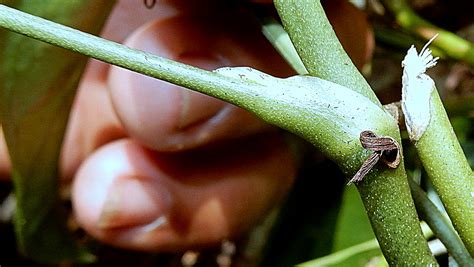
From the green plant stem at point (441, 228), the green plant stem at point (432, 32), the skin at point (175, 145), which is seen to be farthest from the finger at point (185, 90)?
the green plant stem at point (441, 228)

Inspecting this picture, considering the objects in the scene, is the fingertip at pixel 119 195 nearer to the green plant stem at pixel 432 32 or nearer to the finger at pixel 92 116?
the finger at pixel 92 116

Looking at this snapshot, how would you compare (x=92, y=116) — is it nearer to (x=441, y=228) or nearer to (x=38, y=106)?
(x=38, y=106)

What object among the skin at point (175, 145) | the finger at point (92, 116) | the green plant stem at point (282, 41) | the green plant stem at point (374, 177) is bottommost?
the finger at point (92, 116)

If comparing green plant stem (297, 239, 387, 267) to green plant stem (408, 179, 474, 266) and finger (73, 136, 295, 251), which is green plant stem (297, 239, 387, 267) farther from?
green plant stem (408, 179, 474, 266)

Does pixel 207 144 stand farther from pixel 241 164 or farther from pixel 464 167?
pixel 464 167

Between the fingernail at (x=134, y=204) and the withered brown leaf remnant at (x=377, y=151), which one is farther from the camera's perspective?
the fingernail at (x=134, y=204)

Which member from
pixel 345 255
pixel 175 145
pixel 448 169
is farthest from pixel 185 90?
pixel 448 169
